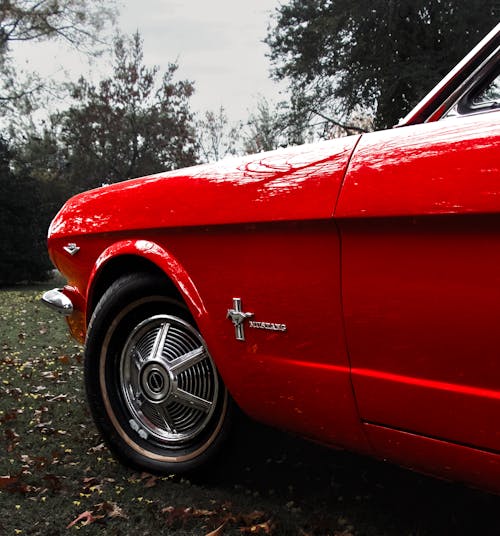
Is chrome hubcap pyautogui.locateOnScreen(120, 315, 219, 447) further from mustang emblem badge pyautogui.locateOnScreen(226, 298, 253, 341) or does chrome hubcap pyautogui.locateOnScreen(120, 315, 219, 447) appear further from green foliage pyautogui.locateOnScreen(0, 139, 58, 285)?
green foliage pyautogui.locateOnScreen(0, 139, 58, 285)

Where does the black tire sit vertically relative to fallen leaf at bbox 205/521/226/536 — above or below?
above

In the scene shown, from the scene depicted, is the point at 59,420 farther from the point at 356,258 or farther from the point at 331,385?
the point at 356,258

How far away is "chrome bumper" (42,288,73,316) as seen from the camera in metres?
3.14

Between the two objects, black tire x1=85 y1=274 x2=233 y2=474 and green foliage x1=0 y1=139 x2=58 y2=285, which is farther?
green foliage x1=0 y1=139 x2=58 y2=285

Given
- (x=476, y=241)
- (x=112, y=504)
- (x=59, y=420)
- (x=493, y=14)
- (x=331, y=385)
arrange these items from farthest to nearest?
(x=493, y=14)
(x=59, y=420)
(x=112, y=504)
(x=331, y=385)
(x=476, y=241)

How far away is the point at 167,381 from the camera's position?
2.59 metres

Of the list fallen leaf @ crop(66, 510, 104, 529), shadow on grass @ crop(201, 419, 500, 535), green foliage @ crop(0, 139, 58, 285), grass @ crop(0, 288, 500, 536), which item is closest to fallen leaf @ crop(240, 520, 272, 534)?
grass @ crop(0, 288, 500, 536)

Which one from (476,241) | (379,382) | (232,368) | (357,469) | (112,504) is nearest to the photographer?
(476,241)

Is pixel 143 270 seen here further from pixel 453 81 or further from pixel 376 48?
pixel 376 48

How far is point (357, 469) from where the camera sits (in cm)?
272

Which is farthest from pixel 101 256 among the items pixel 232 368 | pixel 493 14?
pixel 493 14

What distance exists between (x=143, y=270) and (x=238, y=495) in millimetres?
968

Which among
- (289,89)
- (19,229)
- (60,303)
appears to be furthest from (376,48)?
(60,303)

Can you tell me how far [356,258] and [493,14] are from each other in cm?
1705
